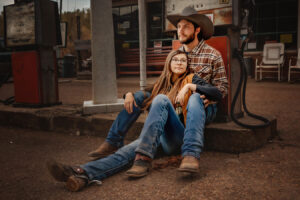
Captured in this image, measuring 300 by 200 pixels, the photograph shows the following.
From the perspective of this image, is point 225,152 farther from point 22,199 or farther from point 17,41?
point 17,41

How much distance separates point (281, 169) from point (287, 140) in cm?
80

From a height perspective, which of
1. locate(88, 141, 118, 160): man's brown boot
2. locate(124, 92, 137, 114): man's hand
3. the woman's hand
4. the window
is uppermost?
the window

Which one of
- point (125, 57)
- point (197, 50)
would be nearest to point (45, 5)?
point (197, 50)

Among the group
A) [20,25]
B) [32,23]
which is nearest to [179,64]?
[32,23]

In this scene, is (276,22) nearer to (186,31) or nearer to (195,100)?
(186,31)

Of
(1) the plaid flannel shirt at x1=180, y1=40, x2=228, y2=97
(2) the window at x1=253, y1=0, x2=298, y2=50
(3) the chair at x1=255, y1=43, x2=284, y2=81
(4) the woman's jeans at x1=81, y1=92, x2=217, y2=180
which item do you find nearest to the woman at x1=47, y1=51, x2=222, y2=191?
(4) the woman's jeans at x1=81, y1=92, x2=217, y2=180

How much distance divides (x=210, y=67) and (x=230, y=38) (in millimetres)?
533

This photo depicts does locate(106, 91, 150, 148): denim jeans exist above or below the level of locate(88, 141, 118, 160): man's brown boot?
above

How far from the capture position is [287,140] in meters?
3.04

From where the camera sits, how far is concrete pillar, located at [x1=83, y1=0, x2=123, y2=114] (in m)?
3.89

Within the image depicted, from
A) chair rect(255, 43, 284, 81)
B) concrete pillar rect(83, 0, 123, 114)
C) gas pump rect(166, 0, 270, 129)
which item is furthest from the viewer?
chair rect(255, 43, 284, 81)

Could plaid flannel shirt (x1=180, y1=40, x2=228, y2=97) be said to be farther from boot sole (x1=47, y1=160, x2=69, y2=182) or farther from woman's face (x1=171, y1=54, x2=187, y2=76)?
boot sole (x1=47, y1=160, x2=69, y2=182)

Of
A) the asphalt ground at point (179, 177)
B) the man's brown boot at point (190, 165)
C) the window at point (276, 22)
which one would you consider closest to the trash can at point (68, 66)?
the window at point (276, 22)

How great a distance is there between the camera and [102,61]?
3.96m
